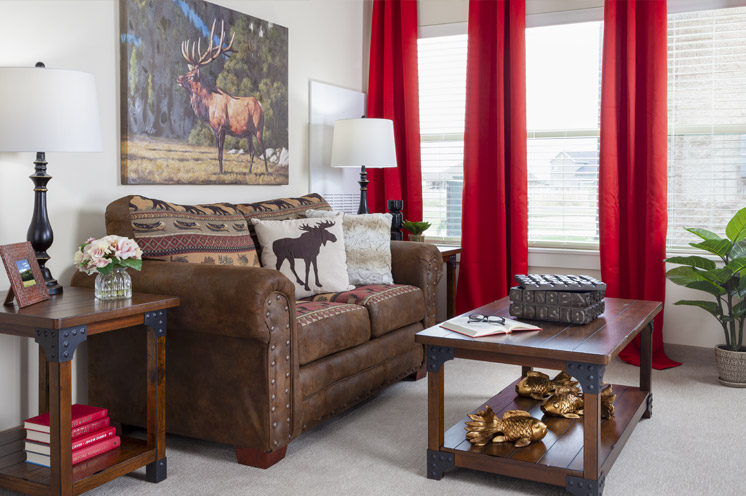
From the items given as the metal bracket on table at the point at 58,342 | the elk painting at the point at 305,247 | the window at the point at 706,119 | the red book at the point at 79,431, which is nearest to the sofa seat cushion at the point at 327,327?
the elk painting at the point at 305,247

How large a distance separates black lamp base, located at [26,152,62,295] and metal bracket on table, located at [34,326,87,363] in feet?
1.45

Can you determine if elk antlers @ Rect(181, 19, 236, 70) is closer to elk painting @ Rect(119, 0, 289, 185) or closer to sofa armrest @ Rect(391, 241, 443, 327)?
elk painting @ Rect(119, 0, 289, 185)

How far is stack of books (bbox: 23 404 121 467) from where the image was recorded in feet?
7.38

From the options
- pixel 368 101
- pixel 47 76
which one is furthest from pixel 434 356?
pixel 368 101

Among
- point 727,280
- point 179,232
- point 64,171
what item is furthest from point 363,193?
point 727,280

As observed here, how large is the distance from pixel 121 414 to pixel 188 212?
2.83 ft

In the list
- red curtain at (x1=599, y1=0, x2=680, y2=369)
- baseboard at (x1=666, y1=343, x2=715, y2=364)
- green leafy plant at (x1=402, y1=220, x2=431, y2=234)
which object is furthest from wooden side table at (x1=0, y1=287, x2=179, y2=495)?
baseboard at (x1=666, y1=343, x2=715, y2=364)

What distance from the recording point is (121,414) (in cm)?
281

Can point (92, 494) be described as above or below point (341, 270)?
below

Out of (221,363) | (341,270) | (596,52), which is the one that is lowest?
(221,363)

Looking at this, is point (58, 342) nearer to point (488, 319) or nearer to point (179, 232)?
point (179, 232)

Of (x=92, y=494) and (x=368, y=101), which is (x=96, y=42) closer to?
(x=92, y=494)

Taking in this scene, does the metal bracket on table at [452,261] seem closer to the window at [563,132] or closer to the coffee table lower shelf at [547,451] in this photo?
the window at [563,132]

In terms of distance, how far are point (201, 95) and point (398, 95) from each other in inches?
69.6
